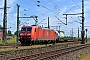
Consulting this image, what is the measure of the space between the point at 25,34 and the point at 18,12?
10.9 m

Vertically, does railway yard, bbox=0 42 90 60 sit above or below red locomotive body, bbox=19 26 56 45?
below

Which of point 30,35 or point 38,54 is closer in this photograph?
point 38,54

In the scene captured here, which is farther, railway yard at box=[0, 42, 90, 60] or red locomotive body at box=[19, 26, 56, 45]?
red locomotive body at box=[19, 26, 56, 45]

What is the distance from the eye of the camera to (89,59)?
61.4 feet

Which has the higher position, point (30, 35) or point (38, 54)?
point (30, 35)

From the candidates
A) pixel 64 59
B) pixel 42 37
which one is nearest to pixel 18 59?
pixel 64 59

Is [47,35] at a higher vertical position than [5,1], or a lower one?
lower

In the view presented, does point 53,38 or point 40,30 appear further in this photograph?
point 53,38

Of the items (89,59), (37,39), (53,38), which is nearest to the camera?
(89,59)

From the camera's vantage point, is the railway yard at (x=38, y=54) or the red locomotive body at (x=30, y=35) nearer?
the railway yard at (x=38, y=54)

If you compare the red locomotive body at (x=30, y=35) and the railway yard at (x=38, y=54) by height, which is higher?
the red locomotive body at (x=30, y=35)

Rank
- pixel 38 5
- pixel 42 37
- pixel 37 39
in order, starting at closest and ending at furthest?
pixel 38 5 → pixel 37 39 → pixel 42 37

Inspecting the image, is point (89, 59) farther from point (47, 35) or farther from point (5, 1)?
point (47, 35)

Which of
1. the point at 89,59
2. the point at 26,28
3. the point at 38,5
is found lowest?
the point at 89,59
